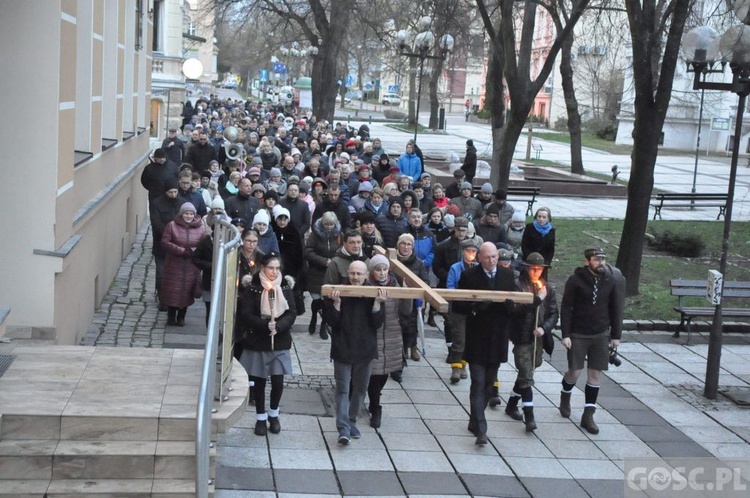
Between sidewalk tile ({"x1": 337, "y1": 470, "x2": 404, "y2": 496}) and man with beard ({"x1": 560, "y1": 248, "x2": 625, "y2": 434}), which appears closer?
sidewalk tile ({"x1": 337, "y1": 470, "x2": 404, "y2": 496})

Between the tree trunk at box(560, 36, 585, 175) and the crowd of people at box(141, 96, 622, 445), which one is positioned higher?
the tree trunk at box(560, 36, 585, 175)

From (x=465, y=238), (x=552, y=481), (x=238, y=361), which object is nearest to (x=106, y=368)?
(x=238, y=361)

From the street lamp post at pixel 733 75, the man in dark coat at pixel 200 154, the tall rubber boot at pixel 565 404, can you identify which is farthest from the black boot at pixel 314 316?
the man in dark coat at pixel 200 154

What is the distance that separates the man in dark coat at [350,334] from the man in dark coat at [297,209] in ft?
16.6

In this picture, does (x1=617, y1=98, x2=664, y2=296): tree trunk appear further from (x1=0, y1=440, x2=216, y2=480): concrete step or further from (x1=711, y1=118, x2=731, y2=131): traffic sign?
(x1=711, y1=118, x2=731, y2=131): traffic sign

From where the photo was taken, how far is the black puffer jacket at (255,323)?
9101 millimetres

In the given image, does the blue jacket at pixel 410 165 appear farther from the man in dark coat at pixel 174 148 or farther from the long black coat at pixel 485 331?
the long black coat at pixel 485 331

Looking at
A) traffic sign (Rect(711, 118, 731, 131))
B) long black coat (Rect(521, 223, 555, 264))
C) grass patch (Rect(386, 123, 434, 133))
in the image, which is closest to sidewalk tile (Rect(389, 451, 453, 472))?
long black coat (Rect(521, 223, 555, 264))

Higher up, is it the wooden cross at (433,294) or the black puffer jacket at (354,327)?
the wooden cross at (433,294)

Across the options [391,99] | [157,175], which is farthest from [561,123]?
[157,175]

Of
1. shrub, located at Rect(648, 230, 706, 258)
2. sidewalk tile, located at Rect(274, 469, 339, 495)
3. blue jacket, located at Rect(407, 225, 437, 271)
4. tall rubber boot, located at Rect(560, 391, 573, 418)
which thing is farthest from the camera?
shrub, located at Rect(648, 230, 706, 258)

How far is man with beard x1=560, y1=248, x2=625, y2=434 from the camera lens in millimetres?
10273

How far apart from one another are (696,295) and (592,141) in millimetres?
50175

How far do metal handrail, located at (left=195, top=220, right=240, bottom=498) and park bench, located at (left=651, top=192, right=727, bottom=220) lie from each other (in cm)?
2222
